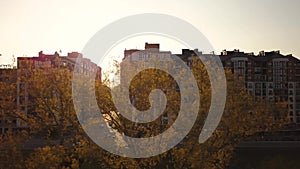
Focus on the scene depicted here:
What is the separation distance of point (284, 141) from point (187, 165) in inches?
1192

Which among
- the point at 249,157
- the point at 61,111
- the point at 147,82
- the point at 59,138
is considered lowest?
the point at 249,157

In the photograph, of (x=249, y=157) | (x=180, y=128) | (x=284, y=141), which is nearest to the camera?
(x=180, y=128)

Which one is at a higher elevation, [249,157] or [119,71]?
[119,71]

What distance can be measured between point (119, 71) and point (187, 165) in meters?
5.61

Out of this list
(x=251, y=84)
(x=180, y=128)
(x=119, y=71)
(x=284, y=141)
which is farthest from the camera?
(x=251, y=84)

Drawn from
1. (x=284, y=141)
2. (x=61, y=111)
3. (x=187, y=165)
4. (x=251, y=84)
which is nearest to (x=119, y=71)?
(x=61, y=111)

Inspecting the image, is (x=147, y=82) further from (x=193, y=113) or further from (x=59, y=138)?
(x=59, y=138)

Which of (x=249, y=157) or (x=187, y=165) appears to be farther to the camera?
(x=249, y=157)

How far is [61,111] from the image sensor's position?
799 inches

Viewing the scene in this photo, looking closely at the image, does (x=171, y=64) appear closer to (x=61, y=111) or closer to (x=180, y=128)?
(x=180, y=128)

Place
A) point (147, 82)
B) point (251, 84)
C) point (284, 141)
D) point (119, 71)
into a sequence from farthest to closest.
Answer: point (251, 84) → point (284, 141) → point (119, 71) → point (147, 82)

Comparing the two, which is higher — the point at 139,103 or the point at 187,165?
the point at 139,103

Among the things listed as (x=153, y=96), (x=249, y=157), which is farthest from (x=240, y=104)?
(x=249, y=157)

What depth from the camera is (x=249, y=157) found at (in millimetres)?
40156
